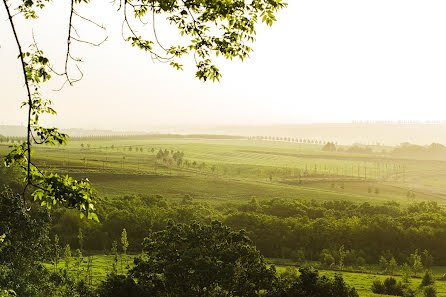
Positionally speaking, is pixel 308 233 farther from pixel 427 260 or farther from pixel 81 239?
pixel 81 239

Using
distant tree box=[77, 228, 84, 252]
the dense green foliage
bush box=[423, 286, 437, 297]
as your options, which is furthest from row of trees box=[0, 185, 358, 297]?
the dense green foliage

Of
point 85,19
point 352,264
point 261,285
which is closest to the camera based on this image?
point 85,19

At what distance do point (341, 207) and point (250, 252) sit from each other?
7470 centimetres

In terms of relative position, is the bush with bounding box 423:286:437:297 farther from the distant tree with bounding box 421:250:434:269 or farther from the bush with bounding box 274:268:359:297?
the bush with bounding box 274:268:359:297

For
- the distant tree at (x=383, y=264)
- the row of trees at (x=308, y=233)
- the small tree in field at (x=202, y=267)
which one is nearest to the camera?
the small tree in field at (x=202, y=267)

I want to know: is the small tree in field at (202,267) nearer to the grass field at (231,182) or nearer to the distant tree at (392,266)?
the distant tree at (392,266)

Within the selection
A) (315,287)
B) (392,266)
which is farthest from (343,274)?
(315,287)

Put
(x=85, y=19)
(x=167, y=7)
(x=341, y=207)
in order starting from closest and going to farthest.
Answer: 1. (x=85, y=19)
2. (x=167, y=7)
3. (x=341, y=207)

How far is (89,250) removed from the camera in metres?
72.0

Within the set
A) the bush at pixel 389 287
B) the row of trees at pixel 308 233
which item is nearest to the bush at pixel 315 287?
the bush at pixel 389 287

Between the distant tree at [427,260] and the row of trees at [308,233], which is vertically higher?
the row of trees at [308,233]

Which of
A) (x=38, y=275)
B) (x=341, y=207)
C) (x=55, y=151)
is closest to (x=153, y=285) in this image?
(x=38, y=275)

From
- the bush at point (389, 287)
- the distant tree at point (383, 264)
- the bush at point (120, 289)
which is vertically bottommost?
the distant tree at point (383, 264)

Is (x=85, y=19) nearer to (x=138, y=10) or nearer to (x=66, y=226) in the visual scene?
(x=138, y=10)
